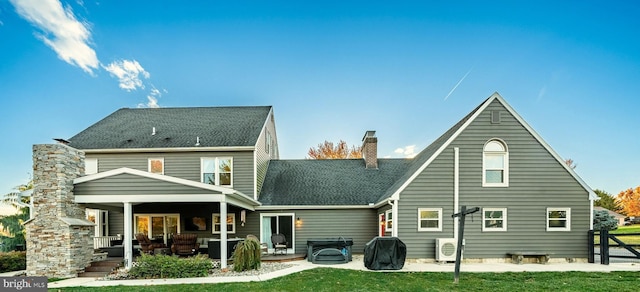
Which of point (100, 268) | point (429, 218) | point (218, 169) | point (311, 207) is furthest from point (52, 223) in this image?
point (429, 218)

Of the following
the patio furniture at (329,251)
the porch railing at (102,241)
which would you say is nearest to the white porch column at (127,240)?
the porch railing at (102,241)

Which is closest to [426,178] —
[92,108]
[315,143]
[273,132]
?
[273,132]

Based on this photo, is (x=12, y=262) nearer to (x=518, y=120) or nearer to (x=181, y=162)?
(x=181, y=162)

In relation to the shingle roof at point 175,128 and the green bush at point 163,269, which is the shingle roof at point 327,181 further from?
the green bush at point 163,269

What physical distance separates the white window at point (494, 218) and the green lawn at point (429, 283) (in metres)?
2.70

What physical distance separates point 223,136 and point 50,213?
7.36 meters

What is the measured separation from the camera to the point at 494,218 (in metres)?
12.6

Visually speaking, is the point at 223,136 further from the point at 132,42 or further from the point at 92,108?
the point at 92,108

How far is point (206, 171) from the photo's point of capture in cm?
1548

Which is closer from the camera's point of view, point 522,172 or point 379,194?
point 522,172

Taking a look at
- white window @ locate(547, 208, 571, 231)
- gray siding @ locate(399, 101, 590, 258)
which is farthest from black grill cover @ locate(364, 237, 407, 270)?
white window @ locate(547, 208, 571, 231)

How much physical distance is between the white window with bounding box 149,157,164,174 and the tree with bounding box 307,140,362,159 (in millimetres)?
20526

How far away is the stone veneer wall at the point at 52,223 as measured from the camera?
9938 millimetres

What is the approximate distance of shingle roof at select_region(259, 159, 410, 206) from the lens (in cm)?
1569
